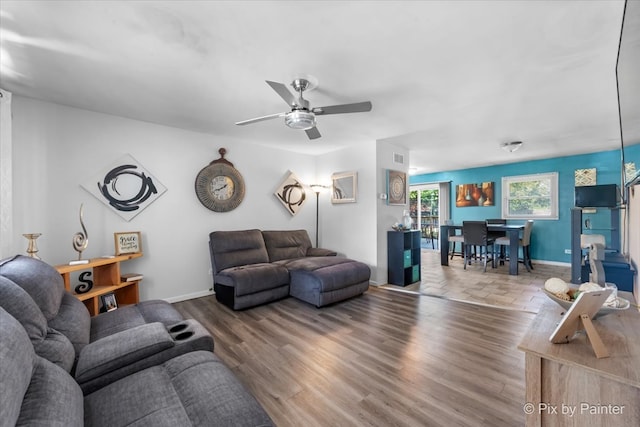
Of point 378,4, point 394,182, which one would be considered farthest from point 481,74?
point 394,182

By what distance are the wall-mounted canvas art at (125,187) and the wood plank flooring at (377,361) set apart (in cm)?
144

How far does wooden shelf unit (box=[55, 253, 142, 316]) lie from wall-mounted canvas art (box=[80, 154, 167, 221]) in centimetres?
62

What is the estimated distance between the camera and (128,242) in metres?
3.11

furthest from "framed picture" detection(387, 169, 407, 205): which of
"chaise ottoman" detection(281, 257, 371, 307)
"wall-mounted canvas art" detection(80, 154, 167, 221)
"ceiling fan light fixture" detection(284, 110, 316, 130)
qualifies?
"wall-mounted canvas art" detection(80, 154, 167, 221)

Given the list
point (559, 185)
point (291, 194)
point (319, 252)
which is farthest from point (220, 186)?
point (559, 185)

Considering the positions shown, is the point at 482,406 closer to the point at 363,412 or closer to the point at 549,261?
the point at 363,412

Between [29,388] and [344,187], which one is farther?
[344,187]

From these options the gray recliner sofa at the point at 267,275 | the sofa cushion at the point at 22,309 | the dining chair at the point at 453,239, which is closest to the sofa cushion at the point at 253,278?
the gray recliner sofa at the point at 267,275

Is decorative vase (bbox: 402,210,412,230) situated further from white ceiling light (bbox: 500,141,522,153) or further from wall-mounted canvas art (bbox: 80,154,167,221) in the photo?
wall-mounted canvas art (bbox: 80,154,167,221)

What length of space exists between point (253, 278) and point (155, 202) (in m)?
1.65

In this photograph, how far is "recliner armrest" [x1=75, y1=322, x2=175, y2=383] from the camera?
1.17m

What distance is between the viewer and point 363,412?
5.09ft

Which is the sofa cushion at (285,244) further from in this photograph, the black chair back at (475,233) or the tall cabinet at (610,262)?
the tall cabinet at (610,262)

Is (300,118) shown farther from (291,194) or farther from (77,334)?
(291,194)
